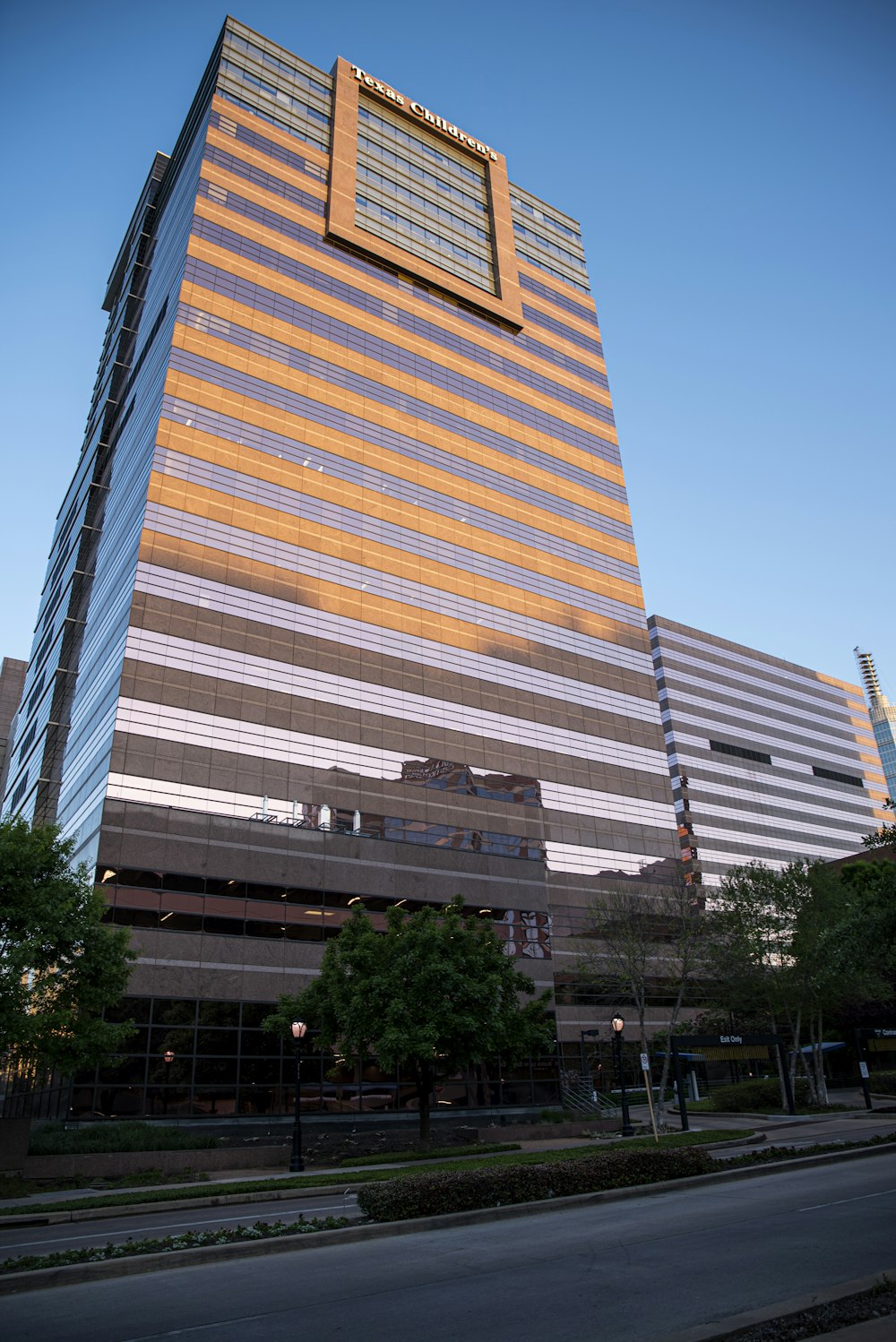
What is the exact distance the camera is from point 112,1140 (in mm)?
32062

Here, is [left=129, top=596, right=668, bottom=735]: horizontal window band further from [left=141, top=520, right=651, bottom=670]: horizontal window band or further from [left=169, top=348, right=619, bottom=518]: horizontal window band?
[left=169, top=348, right=619, bottom=518]: horizontal window band

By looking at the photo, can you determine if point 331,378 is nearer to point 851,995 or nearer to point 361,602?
point 361,602

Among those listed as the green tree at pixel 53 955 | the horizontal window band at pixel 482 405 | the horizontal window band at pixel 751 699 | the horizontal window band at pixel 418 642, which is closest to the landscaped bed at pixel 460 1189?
the green tree at pixel 53 955

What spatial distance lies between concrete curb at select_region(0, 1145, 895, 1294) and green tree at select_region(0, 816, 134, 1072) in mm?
16853

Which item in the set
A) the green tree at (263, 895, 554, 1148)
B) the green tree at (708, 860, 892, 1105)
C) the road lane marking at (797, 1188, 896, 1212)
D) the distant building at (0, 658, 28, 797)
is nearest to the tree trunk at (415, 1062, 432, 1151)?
the green tree at (263, 895, 554, 1148)

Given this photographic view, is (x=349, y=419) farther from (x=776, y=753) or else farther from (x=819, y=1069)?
(x=776, y=753)

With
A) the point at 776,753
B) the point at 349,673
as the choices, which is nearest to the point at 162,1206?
the point at 349,673

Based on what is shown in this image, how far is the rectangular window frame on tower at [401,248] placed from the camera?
226 feet

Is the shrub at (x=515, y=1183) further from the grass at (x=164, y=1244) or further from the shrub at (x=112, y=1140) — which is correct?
the shrub at (x=112, y=1140)

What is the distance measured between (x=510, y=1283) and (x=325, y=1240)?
5080mm

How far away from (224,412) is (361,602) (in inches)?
567

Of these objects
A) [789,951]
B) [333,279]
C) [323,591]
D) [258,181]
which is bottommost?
[789,951]

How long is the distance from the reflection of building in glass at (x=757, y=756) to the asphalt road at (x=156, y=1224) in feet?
276

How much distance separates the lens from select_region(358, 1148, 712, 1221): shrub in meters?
16.7
